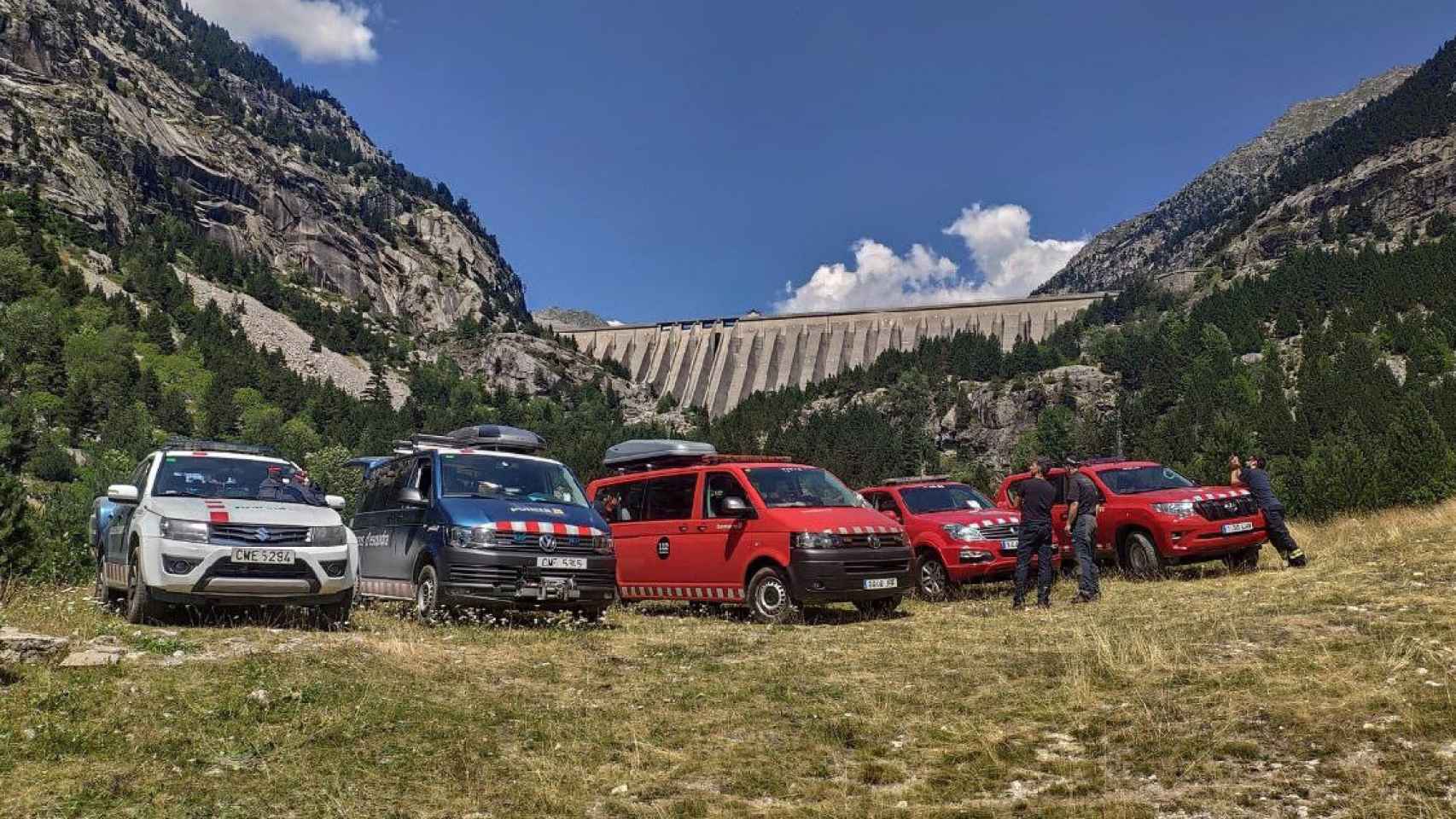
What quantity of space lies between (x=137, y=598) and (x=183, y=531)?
3.03ft

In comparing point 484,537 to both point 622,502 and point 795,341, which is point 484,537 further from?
point 795,341

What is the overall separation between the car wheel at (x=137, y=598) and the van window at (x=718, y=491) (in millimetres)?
6533

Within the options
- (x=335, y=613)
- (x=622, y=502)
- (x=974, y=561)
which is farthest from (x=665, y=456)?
(x=335, y=613)

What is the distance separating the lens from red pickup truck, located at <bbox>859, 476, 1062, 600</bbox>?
45.8ft

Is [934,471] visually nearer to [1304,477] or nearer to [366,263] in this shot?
[1304,477]

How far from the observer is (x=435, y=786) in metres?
4.63

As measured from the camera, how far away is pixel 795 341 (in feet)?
542

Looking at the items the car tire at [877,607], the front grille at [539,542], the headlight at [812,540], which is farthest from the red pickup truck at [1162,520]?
the front grille at [539,542]

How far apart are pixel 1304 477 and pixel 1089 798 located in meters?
88.1

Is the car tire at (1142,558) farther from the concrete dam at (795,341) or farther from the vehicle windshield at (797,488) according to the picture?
the concrete dam at (795,341)

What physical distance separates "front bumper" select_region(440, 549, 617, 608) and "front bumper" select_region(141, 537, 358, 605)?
49.7 inches

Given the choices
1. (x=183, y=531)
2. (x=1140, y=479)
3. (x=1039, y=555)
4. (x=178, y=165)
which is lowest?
(x=1039, y=555)

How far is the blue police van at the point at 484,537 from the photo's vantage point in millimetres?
10383

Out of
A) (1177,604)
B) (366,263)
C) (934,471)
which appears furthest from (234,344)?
(1177,604)
